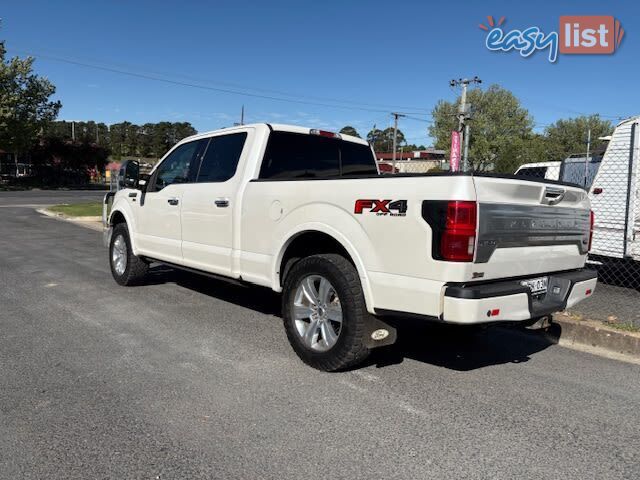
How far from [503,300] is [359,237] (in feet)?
3.46

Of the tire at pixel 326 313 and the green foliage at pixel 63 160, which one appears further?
the green foliage at pixel 63 160

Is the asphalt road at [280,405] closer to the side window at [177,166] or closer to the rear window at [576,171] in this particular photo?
the side window at [177,166]

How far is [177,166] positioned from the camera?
621 centimetres

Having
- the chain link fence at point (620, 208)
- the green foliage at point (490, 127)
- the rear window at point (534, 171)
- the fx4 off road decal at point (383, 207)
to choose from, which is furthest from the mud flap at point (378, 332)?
the green foliage at point (490, 127)

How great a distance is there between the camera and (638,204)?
7.04 m

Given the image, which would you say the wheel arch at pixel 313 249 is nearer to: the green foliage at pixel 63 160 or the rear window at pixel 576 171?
the rear window at pixel 576 171

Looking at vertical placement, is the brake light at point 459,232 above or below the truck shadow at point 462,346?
above

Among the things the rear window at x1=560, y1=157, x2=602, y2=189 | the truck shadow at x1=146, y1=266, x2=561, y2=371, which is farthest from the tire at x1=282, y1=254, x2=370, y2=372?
the rear window at x1=560, y1=157, x2=602, y2=189

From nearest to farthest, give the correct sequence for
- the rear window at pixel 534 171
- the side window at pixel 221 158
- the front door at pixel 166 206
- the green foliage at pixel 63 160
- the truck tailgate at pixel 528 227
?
the truck tailgate at pixel 528 227 → the side window at pixel 221 158 → the front door at pixel 166 206 → the rear window at pixel 534 171 → the green foliage at pixel 63 160

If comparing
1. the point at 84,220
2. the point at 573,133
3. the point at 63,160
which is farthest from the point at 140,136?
the point at 84,220

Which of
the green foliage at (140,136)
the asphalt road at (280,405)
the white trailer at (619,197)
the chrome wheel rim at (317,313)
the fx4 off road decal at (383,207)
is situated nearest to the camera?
the asphalt road at (280,405)

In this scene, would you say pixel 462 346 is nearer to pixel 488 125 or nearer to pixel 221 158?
pixel 221 158

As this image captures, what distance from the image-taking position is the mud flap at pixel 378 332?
3871 millimetres

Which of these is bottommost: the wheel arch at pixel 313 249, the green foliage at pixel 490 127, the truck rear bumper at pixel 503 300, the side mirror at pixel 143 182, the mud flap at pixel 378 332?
the mud flap at pixel 378 332
